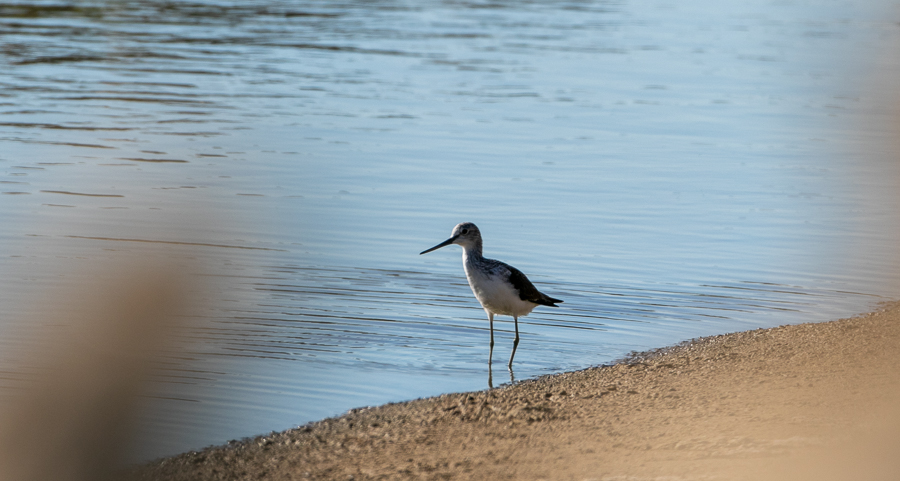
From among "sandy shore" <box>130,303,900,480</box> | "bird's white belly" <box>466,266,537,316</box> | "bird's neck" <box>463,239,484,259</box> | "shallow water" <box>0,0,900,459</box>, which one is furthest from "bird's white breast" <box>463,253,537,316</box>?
"sandy shore" <box>130,303,900,480</box>

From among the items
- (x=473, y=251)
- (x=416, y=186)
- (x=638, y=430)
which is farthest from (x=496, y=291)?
(x=416, y=186)

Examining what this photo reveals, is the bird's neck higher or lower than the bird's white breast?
higher

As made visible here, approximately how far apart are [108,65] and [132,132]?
9.46 metres

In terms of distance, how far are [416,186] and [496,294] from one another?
21.9 feet

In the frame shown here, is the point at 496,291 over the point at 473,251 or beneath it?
beneath

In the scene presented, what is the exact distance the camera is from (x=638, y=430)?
596 cm

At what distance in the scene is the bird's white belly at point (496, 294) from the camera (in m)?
8.49

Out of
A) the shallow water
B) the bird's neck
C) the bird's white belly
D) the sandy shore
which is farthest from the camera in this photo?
the bird's neck

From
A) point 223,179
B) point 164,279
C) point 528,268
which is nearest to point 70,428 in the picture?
point 164,279

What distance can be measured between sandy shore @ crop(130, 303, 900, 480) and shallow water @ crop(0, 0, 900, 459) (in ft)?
1.52

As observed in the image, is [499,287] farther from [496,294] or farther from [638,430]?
[638,430]

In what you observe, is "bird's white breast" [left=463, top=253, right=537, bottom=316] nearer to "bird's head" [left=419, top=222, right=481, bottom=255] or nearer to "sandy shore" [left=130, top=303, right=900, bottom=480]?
"bird's head" [left=419, top=222, right=481, bottom=255]

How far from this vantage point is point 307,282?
10.4m

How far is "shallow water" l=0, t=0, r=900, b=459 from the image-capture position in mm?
1905
